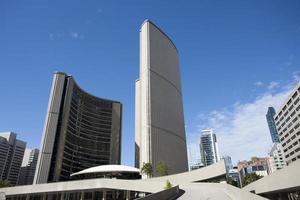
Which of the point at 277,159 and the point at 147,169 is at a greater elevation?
the point at 277,159

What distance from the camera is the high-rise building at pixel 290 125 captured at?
303 ft

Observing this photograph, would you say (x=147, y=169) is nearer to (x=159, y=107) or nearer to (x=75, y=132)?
(x=159, y=107)

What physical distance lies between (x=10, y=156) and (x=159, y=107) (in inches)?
5709

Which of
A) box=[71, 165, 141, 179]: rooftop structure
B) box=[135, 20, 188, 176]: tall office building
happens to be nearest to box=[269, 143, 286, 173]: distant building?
box=[135, 20, 188, 176]: tall office building

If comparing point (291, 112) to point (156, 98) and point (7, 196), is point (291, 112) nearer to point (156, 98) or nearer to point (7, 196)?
point (156, 98)

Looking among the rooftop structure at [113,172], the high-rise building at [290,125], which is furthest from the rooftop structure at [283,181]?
the high-rise building at [290,125]

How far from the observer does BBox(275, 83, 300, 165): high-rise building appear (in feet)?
303

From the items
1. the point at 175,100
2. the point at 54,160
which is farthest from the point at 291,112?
the point at 54,160

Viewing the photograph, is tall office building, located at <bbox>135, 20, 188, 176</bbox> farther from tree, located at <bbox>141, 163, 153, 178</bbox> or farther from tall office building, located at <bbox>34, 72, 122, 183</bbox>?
tall office building, located at <bbox>34, 72, 122, 183</bbox>

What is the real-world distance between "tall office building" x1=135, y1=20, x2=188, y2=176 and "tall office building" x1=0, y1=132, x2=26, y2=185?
397ft

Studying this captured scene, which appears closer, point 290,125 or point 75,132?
point 290,125

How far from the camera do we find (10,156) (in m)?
176

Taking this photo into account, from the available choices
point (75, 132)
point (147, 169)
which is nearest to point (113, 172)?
point (147, 169)

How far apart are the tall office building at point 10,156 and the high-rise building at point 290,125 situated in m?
183
